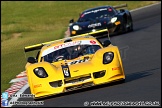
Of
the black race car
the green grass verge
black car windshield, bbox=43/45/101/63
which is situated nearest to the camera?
black car windshield, bbox=43/45/101/63

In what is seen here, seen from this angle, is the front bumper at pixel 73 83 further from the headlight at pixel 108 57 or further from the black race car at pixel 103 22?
the black race car at pixel 103 22

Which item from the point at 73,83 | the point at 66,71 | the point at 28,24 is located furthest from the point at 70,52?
the point at 28,24

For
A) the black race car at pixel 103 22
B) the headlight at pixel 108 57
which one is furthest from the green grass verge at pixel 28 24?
the headlight at pixel 108 57

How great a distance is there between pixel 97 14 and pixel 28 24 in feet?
39.2

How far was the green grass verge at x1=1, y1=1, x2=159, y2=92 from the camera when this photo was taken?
18750 mm

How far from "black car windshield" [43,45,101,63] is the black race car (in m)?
10.1

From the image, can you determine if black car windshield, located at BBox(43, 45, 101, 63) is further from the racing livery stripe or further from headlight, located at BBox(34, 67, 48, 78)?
headlight, located at BBox(34, 67, 48, 78)

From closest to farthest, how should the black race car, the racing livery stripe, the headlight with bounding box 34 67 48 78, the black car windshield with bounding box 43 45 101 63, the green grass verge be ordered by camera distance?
the headlight with bounding box 34 67 48 78
the black car windshield with bounding box 43 45 101 63
the racing livery stripe
the green grass verge
the black race car

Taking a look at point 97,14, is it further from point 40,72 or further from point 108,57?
point 40,72

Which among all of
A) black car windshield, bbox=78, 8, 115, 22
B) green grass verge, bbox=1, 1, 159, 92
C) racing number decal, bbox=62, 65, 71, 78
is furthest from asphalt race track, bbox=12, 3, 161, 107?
black car windshield, bbox=78, 8, 115, 22

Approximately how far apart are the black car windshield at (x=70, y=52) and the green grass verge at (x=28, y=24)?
163cm

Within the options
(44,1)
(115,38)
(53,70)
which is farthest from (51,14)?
(53,70)

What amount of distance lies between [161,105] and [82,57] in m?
3.40

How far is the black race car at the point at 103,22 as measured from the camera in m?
21.9
